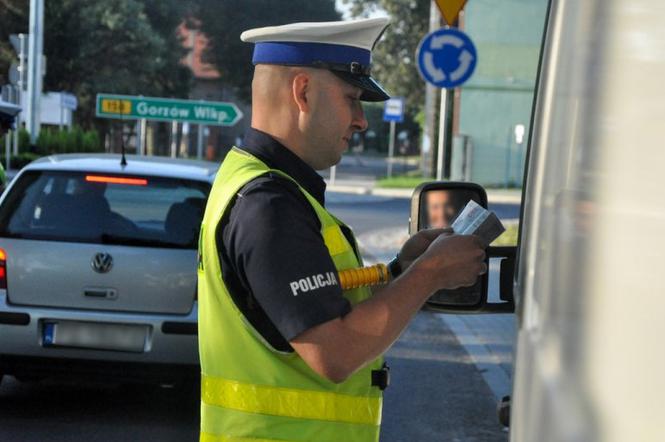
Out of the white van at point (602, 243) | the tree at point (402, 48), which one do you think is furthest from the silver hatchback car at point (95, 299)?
the tree at point (402, 48)

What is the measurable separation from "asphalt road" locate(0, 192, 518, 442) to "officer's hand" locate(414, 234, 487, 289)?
4880mm

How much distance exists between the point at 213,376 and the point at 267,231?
12.9 inches

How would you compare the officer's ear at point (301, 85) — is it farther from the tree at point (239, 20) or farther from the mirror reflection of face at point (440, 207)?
the tree at point (239, 20)

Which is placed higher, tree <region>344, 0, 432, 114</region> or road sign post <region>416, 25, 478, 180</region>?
tree <region>344, 0, 432, 114</region>

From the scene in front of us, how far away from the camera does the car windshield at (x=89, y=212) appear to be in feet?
23.8

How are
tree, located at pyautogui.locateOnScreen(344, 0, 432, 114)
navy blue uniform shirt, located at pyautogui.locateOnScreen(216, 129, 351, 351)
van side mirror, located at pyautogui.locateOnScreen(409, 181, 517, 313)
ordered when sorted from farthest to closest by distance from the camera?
tree, located at pyautogui.locateOnScreen(344, 0, 432, 114)
van side mirror, located at pyautogui.locateOnScreen(409, 181, 517, 313)
navy blue uniform shirt, located at pyautogui.locateOnScreen(216, 129, 351, 351)

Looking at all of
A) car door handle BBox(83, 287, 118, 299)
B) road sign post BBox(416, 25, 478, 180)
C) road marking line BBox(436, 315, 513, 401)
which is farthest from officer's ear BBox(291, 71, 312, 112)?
road sign post BBox(416, 25, 478, 180)

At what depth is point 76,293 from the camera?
7070 mm

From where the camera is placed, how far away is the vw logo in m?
7.09

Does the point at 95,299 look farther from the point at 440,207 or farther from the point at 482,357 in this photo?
the point at 440,207

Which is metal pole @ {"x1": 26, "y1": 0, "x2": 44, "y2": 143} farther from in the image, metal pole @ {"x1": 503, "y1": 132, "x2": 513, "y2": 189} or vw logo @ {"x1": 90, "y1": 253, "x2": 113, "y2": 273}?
vw logo @ {"x1": 90, "y1": 253, "x2": 113, "y2": 273}

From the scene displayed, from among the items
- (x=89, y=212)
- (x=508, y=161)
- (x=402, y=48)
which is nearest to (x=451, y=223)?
(x=89, y=212)

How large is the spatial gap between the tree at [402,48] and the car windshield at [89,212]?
56.9m

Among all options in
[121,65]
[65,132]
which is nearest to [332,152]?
[65,132]
